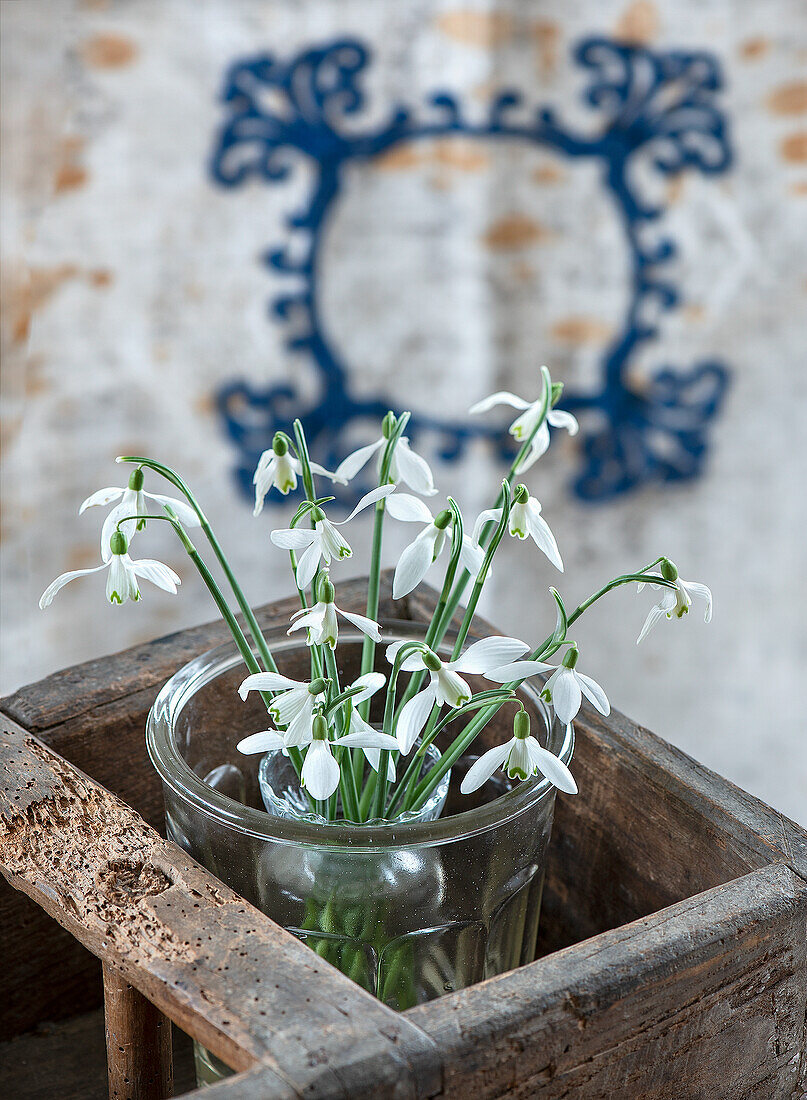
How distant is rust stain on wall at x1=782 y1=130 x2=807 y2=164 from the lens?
47.8 inches

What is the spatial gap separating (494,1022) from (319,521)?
0.58 ft

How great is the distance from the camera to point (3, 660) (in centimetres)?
108

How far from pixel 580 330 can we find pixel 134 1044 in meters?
0.96

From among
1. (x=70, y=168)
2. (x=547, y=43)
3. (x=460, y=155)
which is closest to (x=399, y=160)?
(x=460, y=155)

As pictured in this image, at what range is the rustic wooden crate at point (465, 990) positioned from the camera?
37 cm

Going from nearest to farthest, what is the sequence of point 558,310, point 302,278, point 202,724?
1. point 202,724
2. point 302,278
3. point 558,310

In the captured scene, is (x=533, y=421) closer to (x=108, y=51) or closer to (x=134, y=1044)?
(x=134, y=1044)

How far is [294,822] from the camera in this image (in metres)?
0.44

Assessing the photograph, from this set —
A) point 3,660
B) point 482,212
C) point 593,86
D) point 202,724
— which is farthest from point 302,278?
point 202,724

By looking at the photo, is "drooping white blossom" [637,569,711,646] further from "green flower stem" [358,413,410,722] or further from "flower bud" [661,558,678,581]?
"green flower stem" [358,413,410,722]

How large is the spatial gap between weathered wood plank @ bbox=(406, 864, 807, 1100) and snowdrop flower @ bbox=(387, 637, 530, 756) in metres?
0.09

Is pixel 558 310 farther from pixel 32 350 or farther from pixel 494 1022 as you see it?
pixel 494 1022

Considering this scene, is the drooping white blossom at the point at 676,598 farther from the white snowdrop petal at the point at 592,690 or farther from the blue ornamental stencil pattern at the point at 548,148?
the blue ornamental stencil pattern at the point at 548,148

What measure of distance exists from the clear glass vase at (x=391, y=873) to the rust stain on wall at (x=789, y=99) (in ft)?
2.98
